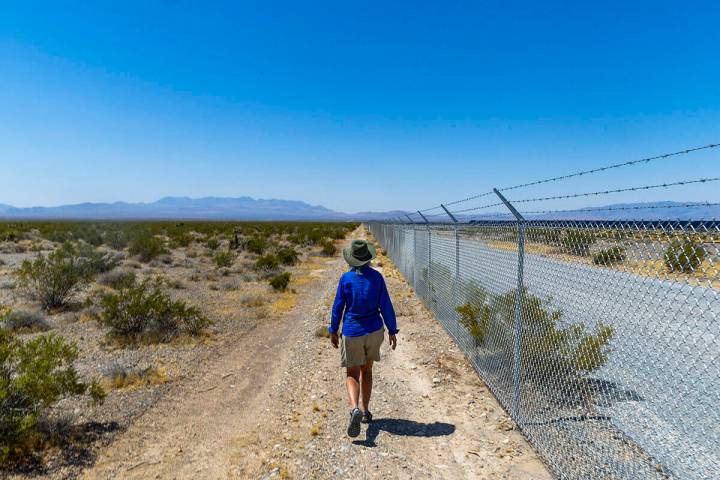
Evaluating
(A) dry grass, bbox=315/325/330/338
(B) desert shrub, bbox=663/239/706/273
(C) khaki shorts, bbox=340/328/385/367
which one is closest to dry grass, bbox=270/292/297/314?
(A) dry grass, bbox=315/325/330/338

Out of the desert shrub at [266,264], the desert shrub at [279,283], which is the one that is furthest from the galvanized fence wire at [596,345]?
the desert shrub at [266,264]

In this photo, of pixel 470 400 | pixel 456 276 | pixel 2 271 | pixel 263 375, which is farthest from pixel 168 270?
pixel 470 400

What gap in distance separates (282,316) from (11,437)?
6.58 m

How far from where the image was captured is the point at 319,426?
495cm

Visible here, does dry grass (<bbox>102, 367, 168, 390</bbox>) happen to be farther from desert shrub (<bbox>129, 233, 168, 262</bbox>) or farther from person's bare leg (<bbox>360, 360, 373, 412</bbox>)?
desert shrub (<bbox>129, 233, 168, 262</bbox>)

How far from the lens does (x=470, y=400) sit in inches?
214

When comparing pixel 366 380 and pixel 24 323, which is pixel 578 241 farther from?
pixel 24 323

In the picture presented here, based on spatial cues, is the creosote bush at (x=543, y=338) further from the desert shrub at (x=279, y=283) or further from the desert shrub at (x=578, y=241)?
the desert shrub at (x=279, y=283)

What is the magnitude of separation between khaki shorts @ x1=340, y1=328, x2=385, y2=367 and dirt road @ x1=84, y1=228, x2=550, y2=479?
78 centimetres

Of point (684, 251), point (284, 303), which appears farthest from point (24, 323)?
point (684, 251)

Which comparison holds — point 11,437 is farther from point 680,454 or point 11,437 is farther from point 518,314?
point 680,454

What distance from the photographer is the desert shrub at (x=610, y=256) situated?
3234 mm

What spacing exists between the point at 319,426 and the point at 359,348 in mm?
1098

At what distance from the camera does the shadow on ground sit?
465 cm
